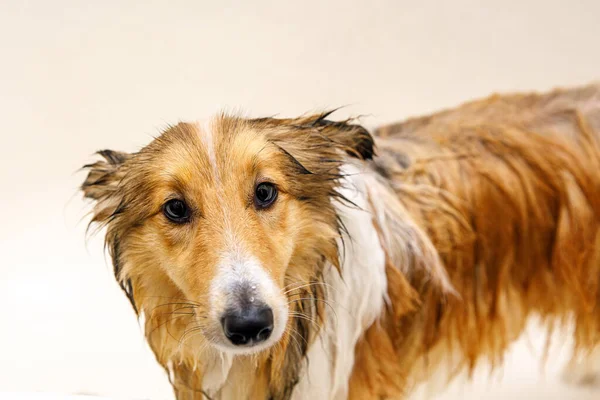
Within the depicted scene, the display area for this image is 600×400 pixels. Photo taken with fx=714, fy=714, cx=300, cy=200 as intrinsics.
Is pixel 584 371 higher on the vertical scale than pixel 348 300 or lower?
lower

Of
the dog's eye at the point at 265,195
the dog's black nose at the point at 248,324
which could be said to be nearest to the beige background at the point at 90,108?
the dog's eye at the point at 265,195

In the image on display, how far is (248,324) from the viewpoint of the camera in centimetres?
94

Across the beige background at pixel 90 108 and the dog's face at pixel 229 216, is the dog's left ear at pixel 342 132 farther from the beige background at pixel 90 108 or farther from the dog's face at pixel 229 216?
the beige background at pixel 90 108

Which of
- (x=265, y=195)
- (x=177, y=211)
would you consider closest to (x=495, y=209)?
(x=265, y=195)

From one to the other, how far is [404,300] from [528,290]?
1.01 feet

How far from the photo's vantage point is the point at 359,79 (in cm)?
161

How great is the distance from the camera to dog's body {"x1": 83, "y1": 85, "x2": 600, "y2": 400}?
1.01 meters

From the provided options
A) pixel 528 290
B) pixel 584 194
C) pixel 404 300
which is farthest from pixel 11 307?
pixel 584 194

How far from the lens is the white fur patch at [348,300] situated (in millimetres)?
1210

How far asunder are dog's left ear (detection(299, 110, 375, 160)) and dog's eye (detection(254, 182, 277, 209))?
150 mm

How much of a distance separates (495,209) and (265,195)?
1.77ft

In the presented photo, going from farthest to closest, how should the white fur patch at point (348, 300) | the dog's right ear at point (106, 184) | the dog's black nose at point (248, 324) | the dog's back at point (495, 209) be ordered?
the dog's back at point (495, 209), the white fur patch at point (348, 300), the dog's right ear at point (106, 184), the dog's black nose at point (248, 324)

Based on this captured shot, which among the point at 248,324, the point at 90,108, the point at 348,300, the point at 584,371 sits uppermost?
the point at 90,108

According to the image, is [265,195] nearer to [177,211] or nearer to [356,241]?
[177,211]
